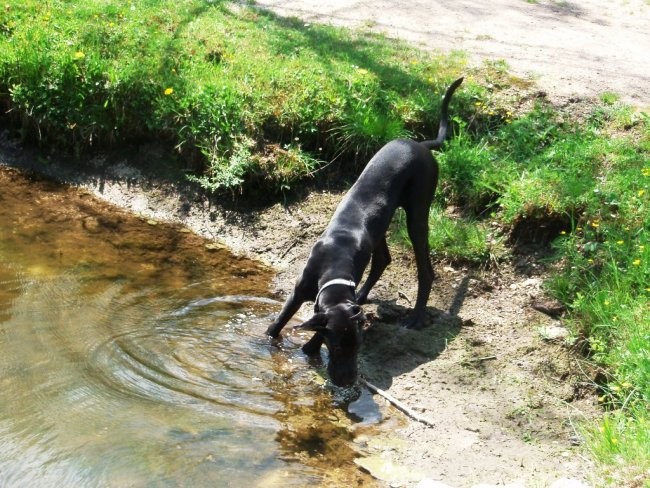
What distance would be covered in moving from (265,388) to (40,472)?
5.16 ft

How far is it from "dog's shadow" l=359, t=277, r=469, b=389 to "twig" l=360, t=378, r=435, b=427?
0.30 feet

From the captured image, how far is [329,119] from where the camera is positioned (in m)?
7.91

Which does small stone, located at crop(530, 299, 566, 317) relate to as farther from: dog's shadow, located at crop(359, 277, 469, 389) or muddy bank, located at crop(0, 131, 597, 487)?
dog's shadow, located at crop(359, 277, 469, 389)

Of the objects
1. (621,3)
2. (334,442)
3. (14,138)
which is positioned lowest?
(334,442)

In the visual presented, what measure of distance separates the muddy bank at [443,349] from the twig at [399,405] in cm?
4

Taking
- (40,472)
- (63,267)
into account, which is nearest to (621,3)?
(63,267)

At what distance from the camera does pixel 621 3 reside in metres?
11.9

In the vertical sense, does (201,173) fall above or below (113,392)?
above

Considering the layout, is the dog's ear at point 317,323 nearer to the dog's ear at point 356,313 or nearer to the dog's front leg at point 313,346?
the dog's ear at point 356,313

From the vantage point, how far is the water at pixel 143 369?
180 inches

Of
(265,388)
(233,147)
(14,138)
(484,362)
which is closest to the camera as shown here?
(265,388)

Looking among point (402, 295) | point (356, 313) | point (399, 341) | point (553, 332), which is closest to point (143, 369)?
point (356, 313)

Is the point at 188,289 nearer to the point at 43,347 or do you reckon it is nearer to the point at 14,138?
the point at 43,347

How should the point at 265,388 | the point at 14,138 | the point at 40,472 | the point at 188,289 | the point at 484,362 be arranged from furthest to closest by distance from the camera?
the point at 14,138
the point at 188,289
the point at 484,362
the point at 265,388
the point at 40,472
